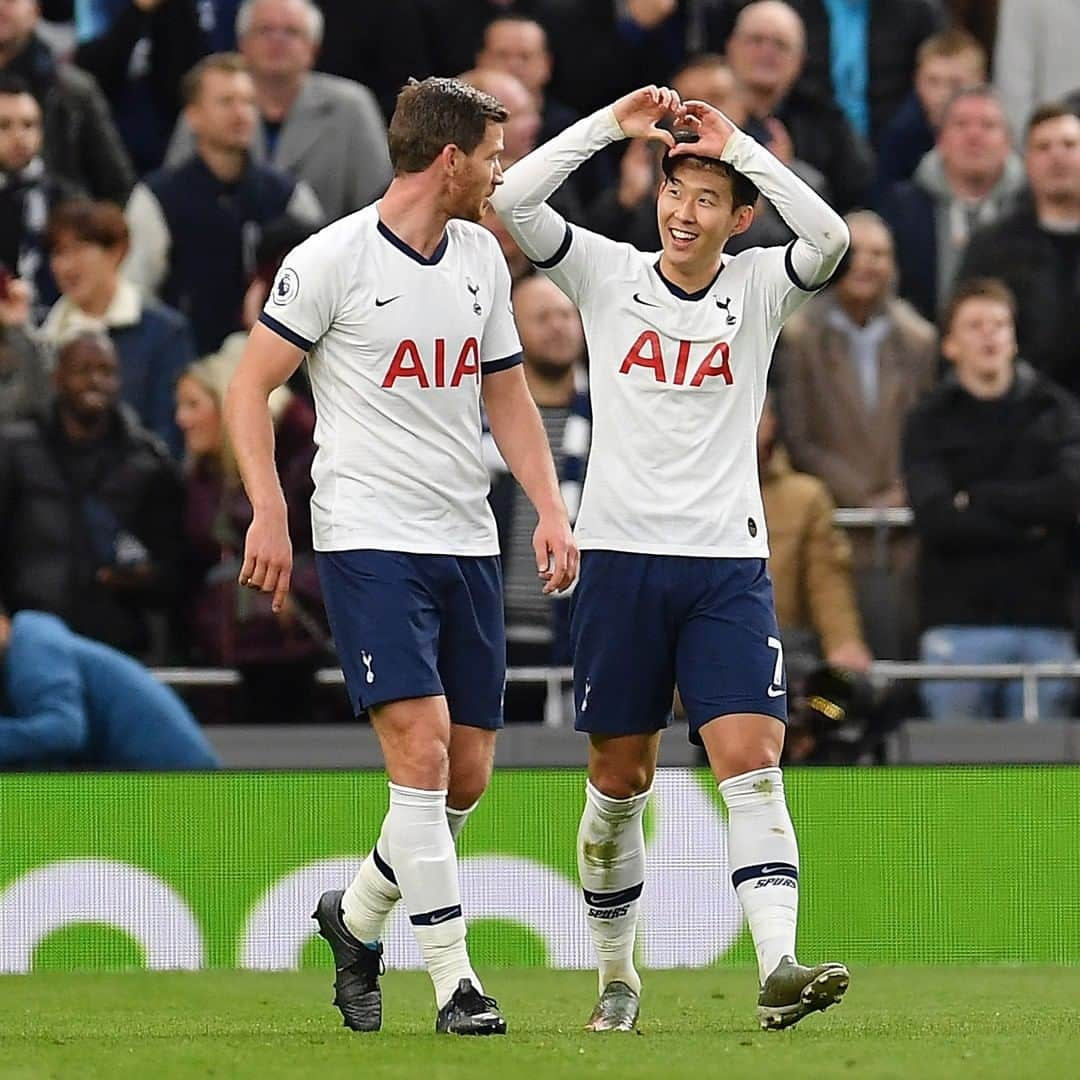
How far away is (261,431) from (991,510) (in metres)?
5.14

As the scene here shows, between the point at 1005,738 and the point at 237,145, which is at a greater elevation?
the point at 237,145

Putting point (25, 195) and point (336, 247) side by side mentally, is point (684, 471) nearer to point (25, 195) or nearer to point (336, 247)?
point (336, 247)

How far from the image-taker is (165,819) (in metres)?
9.05

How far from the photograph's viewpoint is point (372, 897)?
6.55 metres

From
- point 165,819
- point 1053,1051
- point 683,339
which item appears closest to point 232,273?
point 165,819

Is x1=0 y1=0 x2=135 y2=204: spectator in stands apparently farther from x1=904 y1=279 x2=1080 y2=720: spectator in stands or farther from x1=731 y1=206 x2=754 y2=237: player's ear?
x1=731 y1=206 x2=754 y2=237: player's ear

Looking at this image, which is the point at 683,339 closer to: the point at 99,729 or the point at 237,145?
the point at 99,729

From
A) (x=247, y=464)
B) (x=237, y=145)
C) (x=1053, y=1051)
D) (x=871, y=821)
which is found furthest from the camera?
(x=237, y=145)

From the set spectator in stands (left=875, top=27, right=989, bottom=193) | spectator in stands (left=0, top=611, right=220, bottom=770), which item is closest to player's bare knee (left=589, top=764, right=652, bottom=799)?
spectator in stands (left=0, top=611, right=220, bottom=770)

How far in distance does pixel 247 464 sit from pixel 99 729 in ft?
12.6

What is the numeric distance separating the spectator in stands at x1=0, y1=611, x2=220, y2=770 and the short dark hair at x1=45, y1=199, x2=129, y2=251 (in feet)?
7.67

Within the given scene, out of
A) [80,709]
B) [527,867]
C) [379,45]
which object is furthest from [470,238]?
[379,45]

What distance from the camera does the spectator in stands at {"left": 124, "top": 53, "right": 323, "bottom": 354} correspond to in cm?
1193

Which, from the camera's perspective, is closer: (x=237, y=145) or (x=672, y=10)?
(x=237, y=145)
